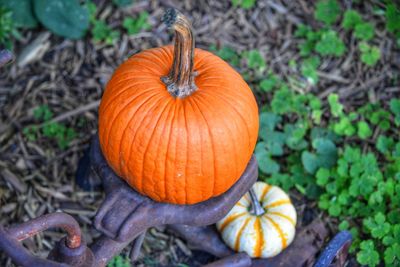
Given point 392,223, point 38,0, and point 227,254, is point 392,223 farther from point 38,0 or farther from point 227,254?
point 38,0

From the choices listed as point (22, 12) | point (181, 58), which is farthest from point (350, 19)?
point (22, 12)

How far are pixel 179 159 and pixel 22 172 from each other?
1296 mm

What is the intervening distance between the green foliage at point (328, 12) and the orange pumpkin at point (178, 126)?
1.59m

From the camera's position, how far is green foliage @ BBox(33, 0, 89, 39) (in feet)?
11.7

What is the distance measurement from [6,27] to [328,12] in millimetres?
2072

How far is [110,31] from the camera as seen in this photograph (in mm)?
3740

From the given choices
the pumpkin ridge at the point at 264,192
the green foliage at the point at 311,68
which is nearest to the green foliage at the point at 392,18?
the green foliage at the point at 311,68

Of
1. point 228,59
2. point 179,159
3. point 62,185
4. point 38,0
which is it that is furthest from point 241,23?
point 179,159

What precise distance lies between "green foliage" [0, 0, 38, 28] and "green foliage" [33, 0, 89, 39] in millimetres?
67

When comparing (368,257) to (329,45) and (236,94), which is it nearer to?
(236,94)

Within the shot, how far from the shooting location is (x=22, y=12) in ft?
12.0

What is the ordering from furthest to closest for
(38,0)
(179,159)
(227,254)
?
(38,0) → (227,254) → (179,159)

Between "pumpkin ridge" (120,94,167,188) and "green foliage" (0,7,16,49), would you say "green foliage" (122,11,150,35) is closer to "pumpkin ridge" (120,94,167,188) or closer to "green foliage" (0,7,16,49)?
"green foliage" (0,7,16,49)

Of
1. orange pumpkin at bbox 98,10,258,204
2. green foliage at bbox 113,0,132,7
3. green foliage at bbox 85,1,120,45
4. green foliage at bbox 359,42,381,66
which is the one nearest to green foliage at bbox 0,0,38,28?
green foliage at bbox 85,1,120,45
